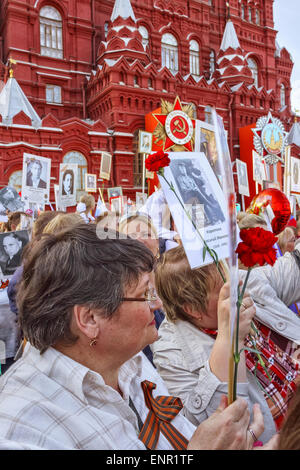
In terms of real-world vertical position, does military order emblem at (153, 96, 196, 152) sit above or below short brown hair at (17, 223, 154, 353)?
above

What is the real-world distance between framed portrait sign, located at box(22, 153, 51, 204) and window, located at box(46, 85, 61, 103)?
13.6m

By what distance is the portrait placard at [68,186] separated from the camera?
7.87 meters

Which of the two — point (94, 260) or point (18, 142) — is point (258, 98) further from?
point (94, 260)

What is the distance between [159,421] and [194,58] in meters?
24.6

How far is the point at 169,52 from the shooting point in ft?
71.8

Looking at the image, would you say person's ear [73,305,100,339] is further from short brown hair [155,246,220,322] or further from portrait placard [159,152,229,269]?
short brown hair [155,246,220,322]

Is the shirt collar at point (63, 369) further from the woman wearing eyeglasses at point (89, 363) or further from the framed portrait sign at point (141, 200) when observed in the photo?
the framed portrait sign at point (141, 200)

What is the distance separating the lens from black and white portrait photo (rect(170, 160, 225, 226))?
62.0 inches

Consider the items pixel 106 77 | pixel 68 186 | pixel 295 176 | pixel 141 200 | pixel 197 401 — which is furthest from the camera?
pixel 106 77

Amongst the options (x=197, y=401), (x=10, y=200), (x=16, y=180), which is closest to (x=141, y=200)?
(x=10, y=200)

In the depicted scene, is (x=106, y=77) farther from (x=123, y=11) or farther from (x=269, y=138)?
(x=269, y=138)

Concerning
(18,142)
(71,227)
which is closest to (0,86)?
(18,142)

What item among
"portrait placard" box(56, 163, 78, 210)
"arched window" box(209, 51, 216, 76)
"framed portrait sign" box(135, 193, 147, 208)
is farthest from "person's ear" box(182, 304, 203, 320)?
"arched window" box(209, 51, 216, 76)
